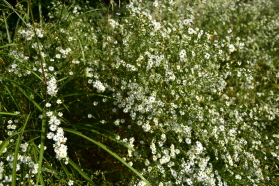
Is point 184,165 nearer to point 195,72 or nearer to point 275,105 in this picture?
point 195,72

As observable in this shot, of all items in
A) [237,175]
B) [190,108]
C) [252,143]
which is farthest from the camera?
[252,143]

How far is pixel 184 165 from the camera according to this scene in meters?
2.64

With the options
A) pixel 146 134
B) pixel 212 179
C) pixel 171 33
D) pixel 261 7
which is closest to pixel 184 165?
pixel 212 179

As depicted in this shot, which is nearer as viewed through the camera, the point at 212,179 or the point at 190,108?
the point at 212,179

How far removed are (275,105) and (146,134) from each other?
6.76 ft

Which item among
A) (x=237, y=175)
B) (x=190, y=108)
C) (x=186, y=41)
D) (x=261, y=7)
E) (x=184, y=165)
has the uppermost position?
(x=261, y=7)

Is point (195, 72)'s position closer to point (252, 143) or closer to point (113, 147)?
point (252, 143)

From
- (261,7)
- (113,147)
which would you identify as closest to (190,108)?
(113,147)

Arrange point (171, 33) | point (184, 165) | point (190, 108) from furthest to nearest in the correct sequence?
point (171, 33) < point (190, 108) < point (184, 165)

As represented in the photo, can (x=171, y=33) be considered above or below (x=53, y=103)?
above

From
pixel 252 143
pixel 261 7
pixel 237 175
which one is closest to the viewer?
pixel 237 175

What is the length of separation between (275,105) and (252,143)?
93 cm

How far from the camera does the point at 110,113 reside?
3164 mm

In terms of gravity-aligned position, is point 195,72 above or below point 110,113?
above
